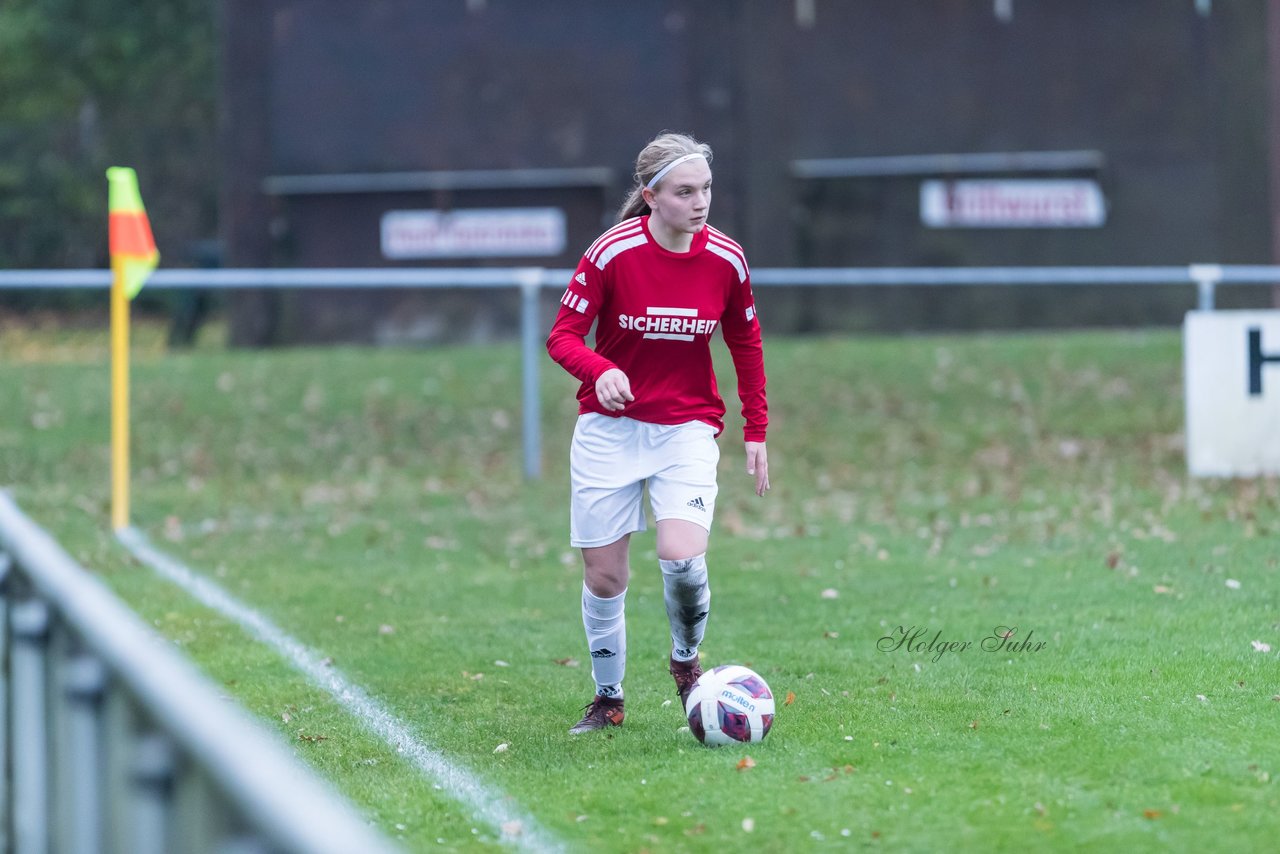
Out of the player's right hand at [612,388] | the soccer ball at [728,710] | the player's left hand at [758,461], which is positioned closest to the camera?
the player's right hand at [612,388]

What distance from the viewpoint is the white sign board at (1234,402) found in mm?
11367

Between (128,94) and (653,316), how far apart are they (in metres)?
35.7

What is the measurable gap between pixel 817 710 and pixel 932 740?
1.94 ft

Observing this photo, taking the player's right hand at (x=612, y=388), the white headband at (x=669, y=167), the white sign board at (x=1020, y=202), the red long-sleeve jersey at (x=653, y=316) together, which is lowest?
the player's right hand at (x=612, y=388)

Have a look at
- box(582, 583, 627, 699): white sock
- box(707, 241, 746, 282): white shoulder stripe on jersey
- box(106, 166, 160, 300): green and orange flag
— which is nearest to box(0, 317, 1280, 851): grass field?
box(582, 583, 627, 699): white sock

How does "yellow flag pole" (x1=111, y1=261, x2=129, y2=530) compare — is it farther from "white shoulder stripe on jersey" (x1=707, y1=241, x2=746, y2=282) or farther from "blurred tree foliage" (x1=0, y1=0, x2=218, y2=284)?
"blurred tree foliage" (x1=0, y1=0, x2=218, y2=284)

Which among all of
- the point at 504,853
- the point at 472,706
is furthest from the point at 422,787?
the point at 472,706

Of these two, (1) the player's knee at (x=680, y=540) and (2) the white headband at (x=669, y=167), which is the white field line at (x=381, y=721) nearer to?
(1) the player's knee at (x=680, y=540)

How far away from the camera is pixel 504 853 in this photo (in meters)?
4.27

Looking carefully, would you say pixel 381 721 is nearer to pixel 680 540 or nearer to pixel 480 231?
pixel 680 540

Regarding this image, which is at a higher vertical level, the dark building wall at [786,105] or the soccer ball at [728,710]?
the dark building wall at [786,105]

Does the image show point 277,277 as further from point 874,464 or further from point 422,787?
point 422,787

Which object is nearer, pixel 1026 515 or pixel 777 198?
pixel 1026 515

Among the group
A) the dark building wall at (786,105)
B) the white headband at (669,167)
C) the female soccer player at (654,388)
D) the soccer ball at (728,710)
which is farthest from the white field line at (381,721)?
the dark building wall at (786,105)
